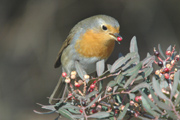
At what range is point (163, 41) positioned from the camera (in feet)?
18.1

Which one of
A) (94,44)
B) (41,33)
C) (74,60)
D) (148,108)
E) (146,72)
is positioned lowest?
(148,108)

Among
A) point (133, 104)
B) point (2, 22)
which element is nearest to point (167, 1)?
point (2, 22)

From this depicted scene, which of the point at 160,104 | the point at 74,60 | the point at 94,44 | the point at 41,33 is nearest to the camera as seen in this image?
the point at 160,104

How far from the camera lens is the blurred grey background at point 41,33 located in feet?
17.9

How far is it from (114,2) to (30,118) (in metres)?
2.86

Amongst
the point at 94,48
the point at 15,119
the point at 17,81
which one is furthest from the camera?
the point at 17,81

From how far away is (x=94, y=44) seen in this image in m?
2.58

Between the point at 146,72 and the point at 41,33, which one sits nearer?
the point at 146,72

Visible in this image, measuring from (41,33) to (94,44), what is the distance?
3304 mm

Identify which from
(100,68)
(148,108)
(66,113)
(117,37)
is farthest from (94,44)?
(148,108)

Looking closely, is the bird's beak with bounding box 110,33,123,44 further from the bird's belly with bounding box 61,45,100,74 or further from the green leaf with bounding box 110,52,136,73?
the green leaf with bounding box 110,52,136,73

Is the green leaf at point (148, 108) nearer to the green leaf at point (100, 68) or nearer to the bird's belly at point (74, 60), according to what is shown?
the green leaf at point (100, 68)

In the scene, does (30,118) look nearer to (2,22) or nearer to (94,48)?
(2,22)

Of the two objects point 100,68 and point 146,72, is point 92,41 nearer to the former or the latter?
point 100,68
